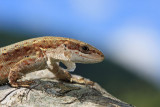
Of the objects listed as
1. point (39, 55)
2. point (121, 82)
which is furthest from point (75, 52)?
point (121, 82)

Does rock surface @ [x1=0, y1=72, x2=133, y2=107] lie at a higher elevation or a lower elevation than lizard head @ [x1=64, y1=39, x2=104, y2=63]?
lower

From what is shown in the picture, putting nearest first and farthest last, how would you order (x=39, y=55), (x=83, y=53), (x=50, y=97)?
(x=50, y=97) → (x=83, y=53) → (x=39, y=55)

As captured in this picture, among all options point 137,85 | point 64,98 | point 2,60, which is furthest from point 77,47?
point 137,85

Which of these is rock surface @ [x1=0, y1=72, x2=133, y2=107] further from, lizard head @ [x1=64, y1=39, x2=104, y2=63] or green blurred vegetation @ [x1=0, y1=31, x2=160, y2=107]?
green blurred vegetation @ [x1=0, y1=31, x2=160, y2=107]

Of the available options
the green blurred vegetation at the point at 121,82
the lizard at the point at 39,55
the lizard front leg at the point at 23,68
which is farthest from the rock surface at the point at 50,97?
the green blurred vegetation at the point at 121,82

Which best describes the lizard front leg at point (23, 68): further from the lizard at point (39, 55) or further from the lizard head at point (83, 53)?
the lizard head at point (83, 53)

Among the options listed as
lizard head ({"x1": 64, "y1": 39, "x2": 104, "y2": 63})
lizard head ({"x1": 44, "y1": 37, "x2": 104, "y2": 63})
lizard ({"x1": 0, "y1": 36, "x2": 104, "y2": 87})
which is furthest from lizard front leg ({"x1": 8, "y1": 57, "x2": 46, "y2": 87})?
lizard head ({"x1": 64, "y1": 39, "x2": 104, "y2": 63})

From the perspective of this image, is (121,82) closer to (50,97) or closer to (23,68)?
(23,68)
